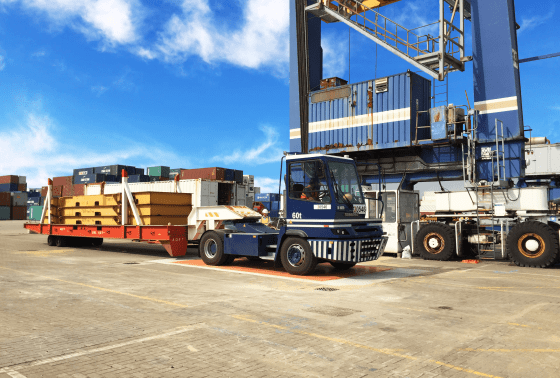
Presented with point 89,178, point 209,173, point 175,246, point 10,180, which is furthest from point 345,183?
point 10,180

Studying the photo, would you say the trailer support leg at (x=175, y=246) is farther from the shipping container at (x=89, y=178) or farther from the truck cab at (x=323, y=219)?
the shipping container at (x=89, y=178)

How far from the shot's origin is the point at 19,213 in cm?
6556

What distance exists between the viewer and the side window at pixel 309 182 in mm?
10000

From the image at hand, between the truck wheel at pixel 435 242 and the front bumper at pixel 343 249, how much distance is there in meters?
5.55

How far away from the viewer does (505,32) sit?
17.5 meters

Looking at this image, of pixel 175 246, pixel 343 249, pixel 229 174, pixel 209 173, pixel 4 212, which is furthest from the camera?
pixel 4 212

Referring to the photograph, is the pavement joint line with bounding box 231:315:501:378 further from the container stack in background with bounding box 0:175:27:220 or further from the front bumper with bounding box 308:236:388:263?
the container stack in background with bounding box 0:175:27:220

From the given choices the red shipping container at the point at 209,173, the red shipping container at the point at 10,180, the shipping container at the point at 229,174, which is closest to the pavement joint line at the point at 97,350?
the red shipping container at the point at 209,173

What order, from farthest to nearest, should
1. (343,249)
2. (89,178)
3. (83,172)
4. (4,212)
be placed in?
(4,212) < (83,172) < (89,178) < (343,249)

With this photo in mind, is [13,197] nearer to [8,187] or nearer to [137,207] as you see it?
[8,187]

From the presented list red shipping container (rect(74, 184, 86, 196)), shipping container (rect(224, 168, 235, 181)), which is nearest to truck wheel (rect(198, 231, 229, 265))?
red shipping container (rect(74, 184, 86, 196))

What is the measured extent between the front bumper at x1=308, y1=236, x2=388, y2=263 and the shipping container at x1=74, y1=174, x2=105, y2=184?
145 ft

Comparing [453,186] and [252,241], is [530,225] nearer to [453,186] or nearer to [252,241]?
[252,241]

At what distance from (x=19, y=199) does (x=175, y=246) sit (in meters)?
63.7
